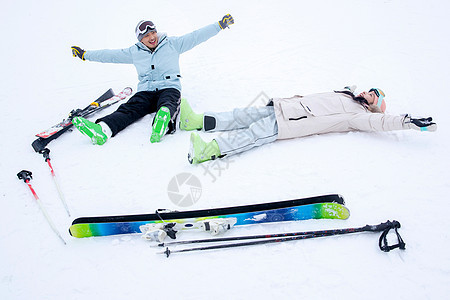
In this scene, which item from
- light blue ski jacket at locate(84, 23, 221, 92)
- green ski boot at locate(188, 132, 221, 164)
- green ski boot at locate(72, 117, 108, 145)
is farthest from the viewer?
light blue ski jacket at locate(84, 23, 221, 92)

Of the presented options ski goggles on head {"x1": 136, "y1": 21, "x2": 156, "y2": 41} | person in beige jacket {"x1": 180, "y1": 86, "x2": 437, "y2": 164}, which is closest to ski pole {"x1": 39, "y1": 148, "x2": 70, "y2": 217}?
person in beige jacket {"x1": 180, "y1": 86, "x2": 437, "y2": 164}

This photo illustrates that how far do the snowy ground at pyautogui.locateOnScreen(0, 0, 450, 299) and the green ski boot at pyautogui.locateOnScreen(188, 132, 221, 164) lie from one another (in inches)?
3.9

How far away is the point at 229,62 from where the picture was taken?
A: 5305mm

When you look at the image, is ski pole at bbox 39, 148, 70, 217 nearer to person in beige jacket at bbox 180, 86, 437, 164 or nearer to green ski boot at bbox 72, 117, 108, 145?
green ski boot at bbox 72, 117, 108, 145

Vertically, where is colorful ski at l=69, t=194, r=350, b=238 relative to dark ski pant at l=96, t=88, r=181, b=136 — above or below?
below

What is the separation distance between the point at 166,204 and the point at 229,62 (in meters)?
3.60

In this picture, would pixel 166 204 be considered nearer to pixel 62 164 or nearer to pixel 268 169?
pixel 268 169

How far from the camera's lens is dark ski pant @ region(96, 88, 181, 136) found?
10.8 feet

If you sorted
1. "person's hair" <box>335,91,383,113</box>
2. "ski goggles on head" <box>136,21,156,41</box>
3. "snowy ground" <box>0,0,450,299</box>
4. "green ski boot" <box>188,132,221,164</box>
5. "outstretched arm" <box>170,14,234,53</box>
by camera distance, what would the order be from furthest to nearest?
"outstretched arm" <box>170,14,234,53</box>
"ski goggles on head" <box>136,21,156,41</box>
"person's hair" <box>335,91,383,113</box>
"green ski boot" <box>188,132,221,164</box>
"snowy ground" <box>0,0,450,299</box>

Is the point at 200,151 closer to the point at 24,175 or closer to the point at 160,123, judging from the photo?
the point at 160,123

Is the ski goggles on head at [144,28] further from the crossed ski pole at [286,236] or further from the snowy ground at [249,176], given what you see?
the crossed ski pole at [286,236]

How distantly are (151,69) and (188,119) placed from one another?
0.90 metres

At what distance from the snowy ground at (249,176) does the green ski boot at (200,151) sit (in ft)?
0.32

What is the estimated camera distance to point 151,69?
145 inches
